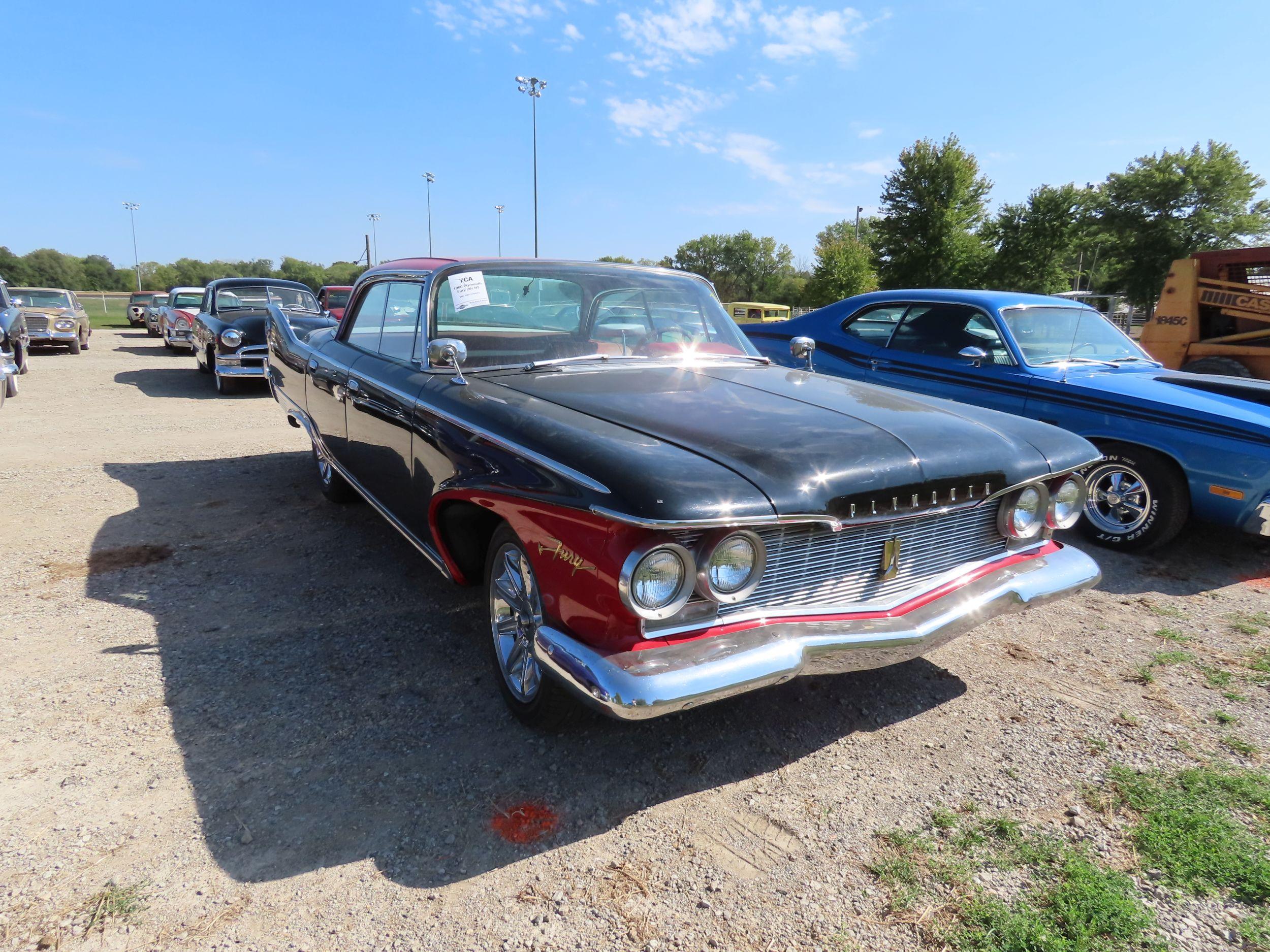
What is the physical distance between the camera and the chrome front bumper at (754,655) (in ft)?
6.40

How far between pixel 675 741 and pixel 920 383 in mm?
3917

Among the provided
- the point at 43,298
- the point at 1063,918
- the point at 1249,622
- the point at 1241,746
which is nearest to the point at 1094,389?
the point at 1249,622

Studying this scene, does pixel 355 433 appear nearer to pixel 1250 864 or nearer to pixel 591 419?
pixel 591 419

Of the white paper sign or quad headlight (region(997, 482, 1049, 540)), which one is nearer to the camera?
quad headlight (region(997, 482, 1049, 540))

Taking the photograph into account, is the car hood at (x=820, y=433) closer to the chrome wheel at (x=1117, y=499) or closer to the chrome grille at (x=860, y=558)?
the chrome grille at (x=860, y=558)

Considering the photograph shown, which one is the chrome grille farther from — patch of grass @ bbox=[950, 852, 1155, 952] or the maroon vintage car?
the maroon vintage car

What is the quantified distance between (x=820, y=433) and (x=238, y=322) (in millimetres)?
10591

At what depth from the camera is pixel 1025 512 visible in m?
2.83

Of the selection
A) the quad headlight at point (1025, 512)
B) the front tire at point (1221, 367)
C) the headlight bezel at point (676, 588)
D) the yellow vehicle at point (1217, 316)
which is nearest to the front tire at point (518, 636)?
the headlight bezel at point (676, 588)

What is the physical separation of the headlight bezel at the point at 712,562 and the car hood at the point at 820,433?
13 centimetres

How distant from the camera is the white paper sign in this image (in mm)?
3377

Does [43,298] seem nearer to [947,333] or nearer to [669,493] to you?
[947,333]

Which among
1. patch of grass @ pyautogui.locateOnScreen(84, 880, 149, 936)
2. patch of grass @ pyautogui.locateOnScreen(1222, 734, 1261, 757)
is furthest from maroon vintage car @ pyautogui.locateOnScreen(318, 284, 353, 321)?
patch of grass @ pyautogui.locateOnScreen(1222, 734, 1261, 757)

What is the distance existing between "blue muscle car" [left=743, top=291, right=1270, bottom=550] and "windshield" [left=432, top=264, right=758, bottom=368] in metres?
0.77
